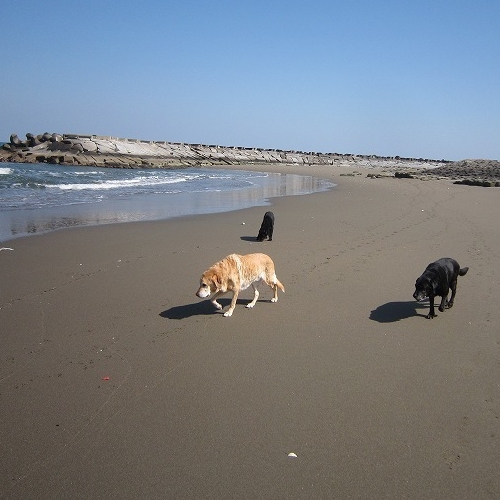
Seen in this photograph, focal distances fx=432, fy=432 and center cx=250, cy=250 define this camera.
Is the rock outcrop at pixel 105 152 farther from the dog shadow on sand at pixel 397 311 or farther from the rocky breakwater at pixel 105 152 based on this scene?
the dog shadow on sand at pixel 397 311

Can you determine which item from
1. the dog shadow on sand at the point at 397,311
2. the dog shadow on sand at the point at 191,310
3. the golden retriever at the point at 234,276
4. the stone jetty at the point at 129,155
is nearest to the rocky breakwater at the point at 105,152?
the stone jetty at the point at 129,155

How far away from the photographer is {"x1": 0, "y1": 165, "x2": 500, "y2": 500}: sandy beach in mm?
3148

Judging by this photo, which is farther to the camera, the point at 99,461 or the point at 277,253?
the point at 277,253

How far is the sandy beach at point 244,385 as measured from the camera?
3148mm

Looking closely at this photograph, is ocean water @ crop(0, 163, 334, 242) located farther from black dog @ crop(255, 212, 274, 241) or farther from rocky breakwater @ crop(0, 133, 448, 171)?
rocky breakwater @ crop(0, 133, 448, 171)

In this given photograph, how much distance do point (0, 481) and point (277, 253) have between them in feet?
23.8

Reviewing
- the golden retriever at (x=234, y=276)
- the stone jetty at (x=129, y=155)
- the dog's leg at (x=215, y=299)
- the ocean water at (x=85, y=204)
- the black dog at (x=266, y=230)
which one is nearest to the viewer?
the golden retriever at (x=234, y=276)

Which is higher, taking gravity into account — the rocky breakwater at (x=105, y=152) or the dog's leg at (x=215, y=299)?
the rocky breakwater at (x=105, y=152)

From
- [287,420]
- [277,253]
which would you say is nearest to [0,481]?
[287,420]

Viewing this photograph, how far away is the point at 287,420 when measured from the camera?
3.78 metres

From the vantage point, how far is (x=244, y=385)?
14.2 feet

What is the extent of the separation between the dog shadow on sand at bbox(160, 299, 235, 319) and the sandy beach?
5cm

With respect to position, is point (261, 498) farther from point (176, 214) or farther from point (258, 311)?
point (176, 214)

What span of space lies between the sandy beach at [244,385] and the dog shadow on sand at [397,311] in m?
0.04
